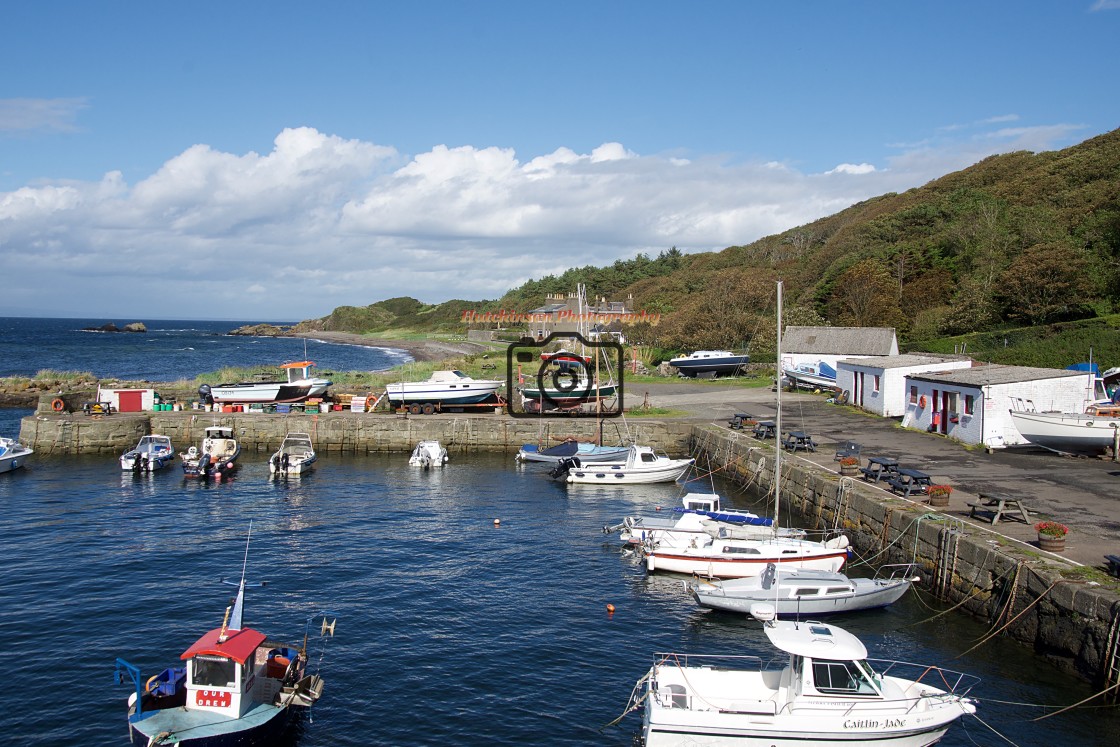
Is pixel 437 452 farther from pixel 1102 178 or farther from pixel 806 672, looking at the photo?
pixel 1102 178

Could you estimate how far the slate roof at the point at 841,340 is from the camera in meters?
57.7

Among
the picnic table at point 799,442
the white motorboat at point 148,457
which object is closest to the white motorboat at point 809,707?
the picnic table at point 799,442

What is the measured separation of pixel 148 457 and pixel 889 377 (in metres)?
40.7

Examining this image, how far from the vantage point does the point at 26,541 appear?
29109 millimetres

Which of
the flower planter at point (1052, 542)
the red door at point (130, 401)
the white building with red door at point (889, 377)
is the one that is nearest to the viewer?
the flower planter at point (1052, 542)

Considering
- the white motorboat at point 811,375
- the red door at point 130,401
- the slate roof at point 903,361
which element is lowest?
the red door at point 130,401

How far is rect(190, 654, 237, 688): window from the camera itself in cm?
1518

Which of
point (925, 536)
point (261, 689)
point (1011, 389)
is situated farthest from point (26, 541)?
point (1011, 389)

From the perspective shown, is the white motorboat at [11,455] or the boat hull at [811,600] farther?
the white motorboat at [11,455]

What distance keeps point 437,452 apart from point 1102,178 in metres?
83.5

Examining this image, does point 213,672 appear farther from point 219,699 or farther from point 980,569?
point 980,569

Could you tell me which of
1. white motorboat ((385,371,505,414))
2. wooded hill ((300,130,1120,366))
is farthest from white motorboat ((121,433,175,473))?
wooded hill ((300,130,1120,366))

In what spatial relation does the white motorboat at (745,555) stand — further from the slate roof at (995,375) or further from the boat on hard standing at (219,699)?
the slate roof at (995,375)

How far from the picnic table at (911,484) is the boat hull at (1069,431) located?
8296mm
